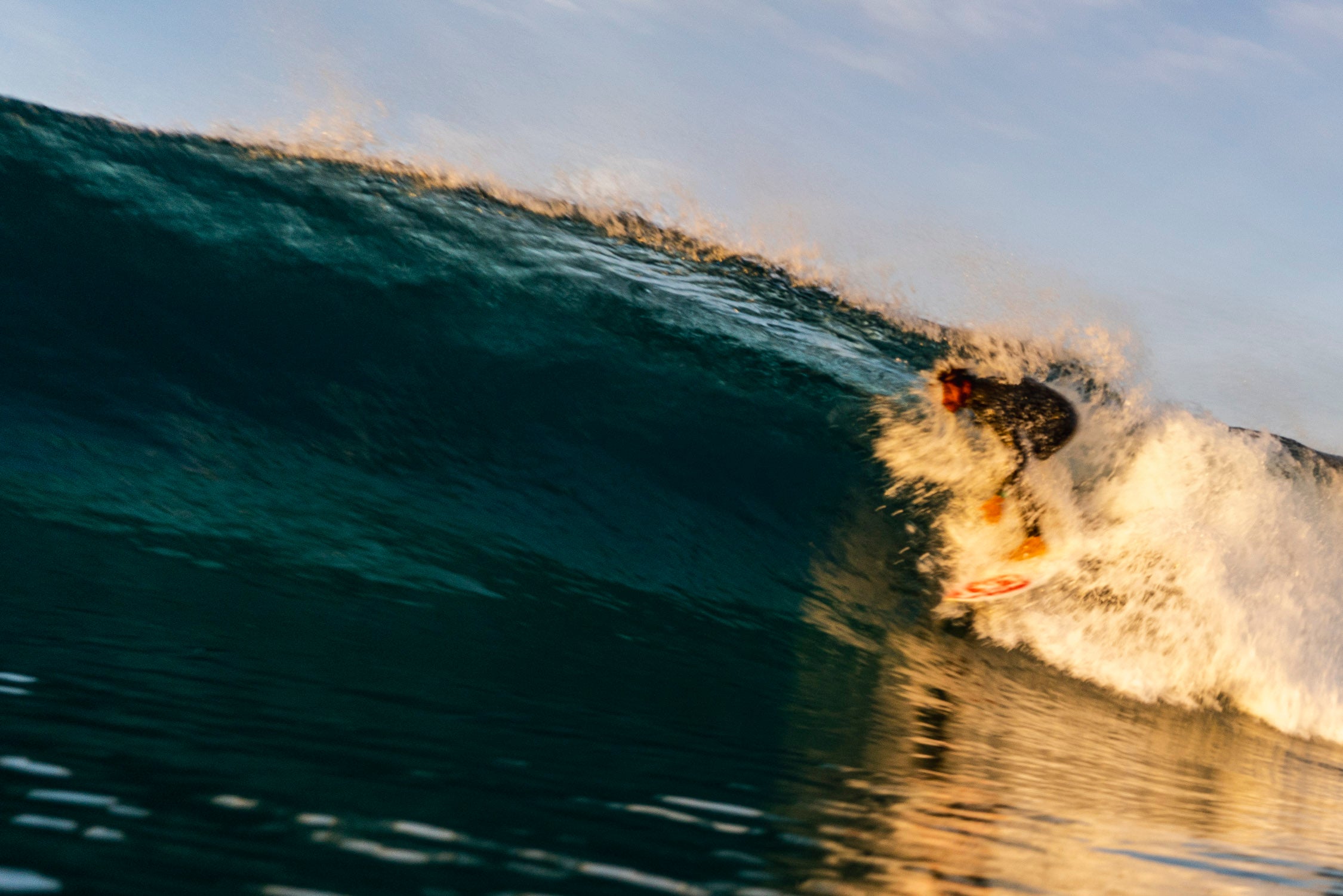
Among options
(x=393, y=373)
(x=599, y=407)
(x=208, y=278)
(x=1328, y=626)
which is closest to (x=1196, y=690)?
(x=1328, y=626)

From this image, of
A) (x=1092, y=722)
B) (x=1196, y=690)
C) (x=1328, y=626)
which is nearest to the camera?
Result: (x=1092, y=722)

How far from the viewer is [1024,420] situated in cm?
655

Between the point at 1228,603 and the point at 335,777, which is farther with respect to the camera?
the point at 1228,603

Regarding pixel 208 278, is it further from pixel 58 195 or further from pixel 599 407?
pixel 599 407

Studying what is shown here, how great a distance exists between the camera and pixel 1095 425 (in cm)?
681

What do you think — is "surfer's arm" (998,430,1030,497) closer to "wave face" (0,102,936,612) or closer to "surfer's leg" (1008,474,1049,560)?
"surfer's leg" (1008,474,1049,560)

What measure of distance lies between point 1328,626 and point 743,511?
400 centimetres

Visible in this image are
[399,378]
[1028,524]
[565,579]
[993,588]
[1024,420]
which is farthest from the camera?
[1024,420]

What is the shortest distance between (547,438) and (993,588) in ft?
9.93

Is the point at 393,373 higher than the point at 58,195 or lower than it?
lower

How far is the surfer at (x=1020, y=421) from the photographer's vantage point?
20.7 ft

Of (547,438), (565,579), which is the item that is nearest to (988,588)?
(565,579)

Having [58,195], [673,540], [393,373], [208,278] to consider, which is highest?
[58,195]

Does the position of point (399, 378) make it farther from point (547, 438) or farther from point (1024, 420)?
point (1024, 420)
